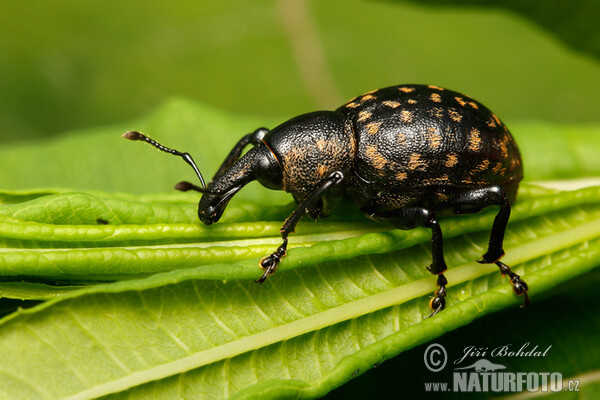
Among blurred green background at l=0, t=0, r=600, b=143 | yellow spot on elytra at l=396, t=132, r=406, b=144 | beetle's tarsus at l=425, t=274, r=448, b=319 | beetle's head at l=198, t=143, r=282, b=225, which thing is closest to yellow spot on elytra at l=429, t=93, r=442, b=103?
yellow spot on elytra at l=396, t=132, r=406, b=144

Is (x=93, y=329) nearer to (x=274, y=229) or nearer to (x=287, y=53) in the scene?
(x=274, y=229)

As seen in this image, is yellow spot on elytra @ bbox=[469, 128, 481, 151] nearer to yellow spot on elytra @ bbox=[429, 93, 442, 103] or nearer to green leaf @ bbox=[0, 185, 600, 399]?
yellow spot on elytra @ bbox=[429, 93, 442, 103]

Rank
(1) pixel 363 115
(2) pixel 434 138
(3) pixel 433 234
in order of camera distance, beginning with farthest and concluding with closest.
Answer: (1) pixel 363 115 → (2) pixel 434 138 → (3) pixel 433 234

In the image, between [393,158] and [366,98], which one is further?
[366,98]

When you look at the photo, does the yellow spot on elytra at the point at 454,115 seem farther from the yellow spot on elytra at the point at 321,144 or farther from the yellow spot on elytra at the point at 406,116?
the yellow spot on elytra at the point at 321,144

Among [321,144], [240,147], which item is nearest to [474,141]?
[321,144]

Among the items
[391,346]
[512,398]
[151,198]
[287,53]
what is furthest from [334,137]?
[287,53]

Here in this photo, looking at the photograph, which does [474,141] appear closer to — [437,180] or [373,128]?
[437,180]
